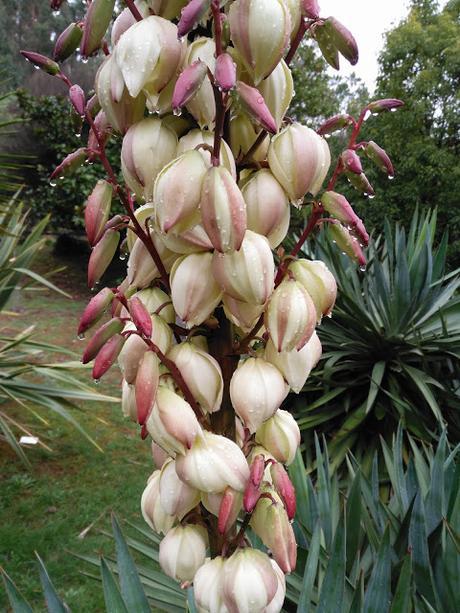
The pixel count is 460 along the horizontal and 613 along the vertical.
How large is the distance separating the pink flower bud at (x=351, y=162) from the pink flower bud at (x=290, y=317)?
5.6 inches

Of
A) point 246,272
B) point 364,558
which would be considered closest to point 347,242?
point 246,272

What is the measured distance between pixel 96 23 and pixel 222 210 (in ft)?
0.71

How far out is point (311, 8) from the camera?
55 cm

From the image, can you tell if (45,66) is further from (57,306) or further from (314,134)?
(57,306)

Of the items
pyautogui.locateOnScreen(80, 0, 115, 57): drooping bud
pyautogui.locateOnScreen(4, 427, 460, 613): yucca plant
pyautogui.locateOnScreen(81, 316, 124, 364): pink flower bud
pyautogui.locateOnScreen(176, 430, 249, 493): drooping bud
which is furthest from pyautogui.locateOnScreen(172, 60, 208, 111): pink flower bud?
pyautogui.locateOnScreen(4, 427, 460, 613): yucca plant

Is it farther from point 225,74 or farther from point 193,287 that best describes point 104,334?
point 225,74

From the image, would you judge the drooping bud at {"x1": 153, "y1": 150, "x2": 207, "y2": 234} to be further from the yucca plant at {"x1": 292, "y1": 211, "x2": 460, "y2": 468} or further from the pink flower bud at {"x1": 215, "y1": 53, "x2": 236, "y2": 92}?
the yucca plant at {"x1": 292, "y1": 211, "x2": 460, "y2": 468}

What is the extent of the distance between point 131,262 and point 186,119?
0.16 metres

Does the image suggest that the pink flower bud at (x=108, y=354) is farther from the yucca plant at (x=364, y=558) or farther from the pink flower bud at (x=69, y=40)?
the yucca plant at (x=364, y=558)

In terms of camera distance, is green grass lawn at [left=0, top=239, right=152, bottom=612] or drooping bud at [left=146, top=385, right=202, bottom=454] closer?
drooping bud at [left=146, top=385, right=202, bottom=454]

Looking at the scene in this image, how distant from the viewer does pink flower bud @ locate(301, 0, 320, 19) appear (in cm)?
55

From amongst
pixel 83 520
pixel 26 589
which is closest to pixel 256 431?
pixel 26 589

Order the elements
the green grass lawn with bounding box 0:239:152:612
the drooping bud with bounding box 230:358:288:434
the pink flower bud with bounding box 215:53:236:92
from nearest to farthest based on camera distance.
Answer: the pink flower bud with bounding box 215:53:236:92
the drooping bud with bounding box 230:358:288:434
the green grass lawn with bounding box 0:239:152:612

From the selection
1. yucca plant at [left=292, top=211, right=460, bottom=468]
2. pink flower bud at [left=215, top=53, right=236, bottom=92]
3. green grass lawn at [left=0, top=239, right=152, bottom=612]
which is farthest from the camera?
yucca plant at [left=292, top=211, right=460, bottom=468]
